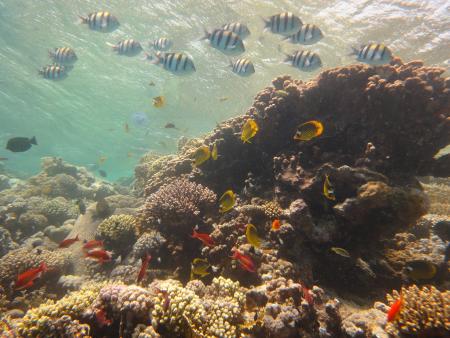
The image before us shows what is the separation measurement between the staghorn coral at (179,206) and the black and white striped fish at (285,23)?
4.18 metres

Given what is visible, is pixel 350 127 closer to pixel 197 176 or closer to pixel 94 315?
pixel 197 176

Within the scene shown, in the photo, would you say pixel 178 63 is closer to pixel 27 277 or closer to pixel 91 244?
pixel 91 244

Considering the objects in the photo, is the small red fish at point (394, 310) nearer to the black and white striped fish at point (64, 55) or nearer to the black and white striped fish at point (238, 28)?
the black and white striped fish at point (238, 28)

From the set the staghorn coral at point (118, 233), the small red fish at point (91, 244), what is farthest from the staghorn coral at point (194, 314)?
the staghorn coral at point (118, 233)

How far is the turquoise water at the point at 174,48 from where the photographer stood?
45.0 ft

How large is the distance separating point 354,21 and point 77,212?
1595 centimetres

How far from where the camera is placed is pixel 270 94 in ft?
24.6

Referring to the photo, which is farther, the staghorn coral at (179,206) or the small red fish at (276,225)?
the staghorn coral at (179,206)

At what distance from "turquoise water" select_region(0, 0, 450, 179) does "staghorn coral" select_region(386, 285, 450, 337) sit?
13.3 meters

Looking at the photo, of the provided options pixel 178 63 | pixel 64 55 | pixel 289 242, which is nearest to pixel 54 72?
pixel 64 55

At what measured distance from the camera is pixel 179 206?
19.6 ft

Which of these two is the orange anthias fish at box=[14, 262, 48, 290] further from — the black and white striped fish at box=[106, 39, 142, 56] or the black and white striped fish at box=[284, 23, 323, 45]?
the black and white striped fish at box=[284, 23, 323, 45]

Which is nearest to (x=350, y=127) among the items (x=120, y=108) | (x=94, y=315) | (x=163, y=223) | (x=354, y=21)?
(x=163, y=223)

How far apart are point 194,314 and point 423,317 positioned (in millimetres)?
2911
